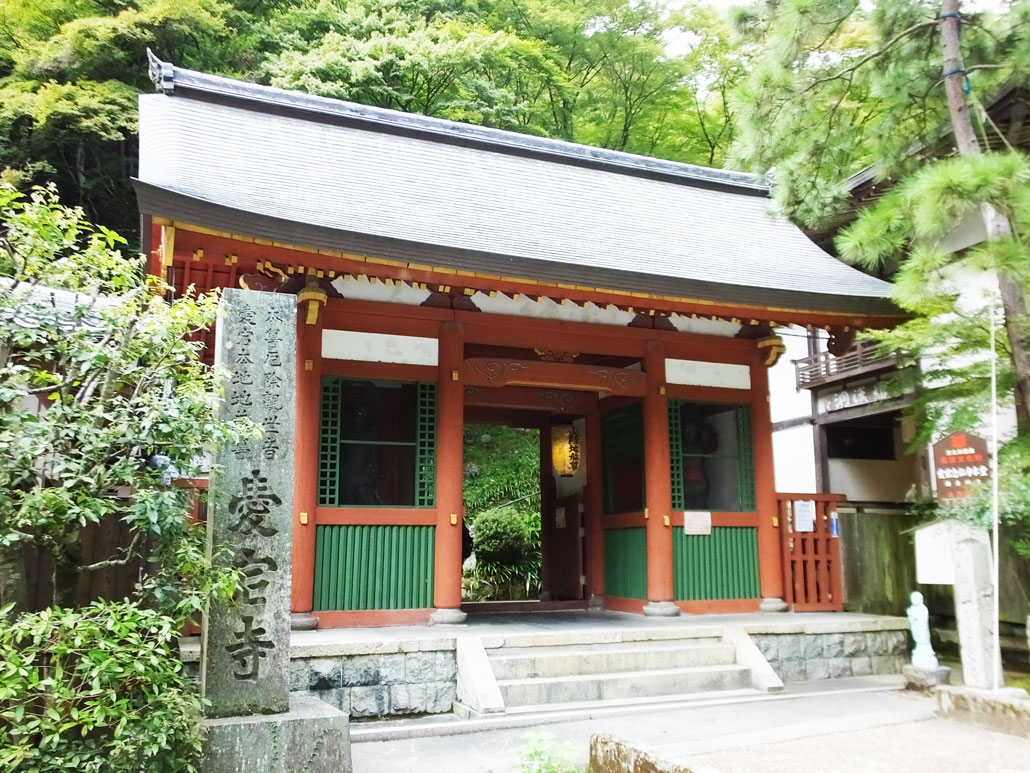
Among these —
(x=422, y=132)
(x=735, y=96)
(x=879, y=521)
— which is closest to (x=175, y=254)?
(x=422, y=132)

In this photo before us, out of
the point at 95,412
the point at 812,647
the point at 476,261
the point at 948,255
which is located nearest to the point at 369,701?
the point at 95,412

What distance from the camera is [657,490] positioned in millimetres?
8273

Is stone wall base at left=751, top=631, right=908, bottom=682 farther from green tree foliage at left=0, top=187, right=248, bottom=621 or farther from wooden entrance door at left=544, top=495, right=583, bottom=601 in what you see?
green tree foliage at left=0, top=187, right=248, bottom=621

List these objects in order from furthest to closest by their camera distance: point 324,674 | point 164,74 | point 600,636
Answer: point 164,74 < point 600,636 < point 324,674

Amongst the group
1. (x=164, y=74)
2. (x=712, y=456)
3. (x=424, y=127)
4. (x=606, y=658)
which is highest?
(x=424, y=127)

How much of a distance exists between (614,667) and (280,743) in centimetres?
338

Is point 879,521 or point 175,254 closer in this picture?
point 175,254

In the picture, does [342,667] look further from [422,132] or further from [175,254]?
[422,132]

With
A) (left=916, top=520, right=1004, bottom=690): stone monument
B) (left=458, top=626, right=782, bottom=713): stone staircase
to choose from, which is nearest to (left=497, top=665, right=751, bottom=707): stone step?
(left=458, top=626, right=782, bottom=713): stone staircase

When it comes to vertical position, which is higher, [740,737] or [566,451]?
[566,451]

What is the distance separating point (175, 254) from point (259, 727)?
399 cm

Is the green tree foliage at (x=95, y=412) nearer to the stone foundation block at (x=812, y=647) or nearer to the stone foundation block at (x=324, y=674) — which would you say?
the stone foundation block at (x=324, y=674)

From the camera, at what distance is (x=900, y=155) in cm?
745

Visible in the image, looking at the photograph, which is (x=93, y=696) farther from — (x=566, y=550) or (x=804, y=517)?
(x=566, y=550)
